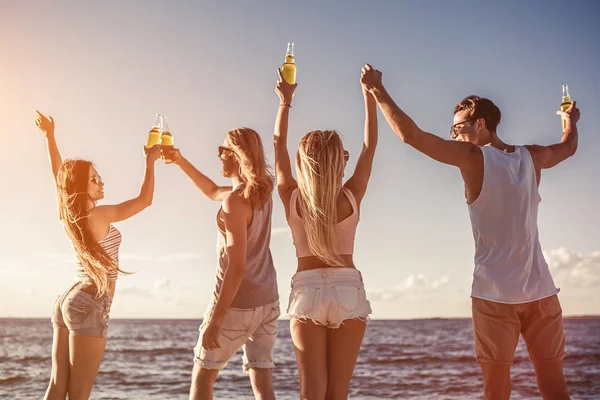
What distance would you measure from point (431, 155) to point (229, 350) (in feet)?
5.63

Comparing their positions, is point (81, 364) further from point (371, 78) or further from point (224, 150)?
point (371, 78)

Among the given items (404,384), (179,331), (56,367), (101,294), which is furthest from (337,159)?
(179,331)

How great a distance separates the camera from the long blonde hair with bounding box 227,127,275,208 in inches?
147

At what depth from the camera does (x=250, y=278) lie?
3.82 metres

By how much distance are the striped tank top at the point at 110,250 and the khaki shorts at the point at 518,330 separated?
2.56 m

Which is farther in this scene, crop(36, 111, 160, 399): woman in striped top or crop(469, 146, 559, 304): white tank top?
crop(36, 111, 160, 399): woman in striped top

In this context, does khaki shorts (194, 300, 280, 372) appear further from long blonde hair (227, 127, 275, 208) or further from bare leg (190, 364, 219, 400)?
long blonde hair (227, 127, 275, 208)

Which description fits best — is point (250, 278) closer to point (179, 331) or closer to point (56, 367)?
point (56, 367)

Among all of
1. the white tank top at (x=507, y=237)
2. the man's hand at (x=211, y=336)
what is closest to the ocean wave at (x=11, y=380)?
the man's hand at (x=211, y=336)

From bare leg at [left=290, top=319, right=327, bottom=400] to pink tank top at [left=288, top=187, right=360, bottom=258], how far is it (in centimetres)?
43

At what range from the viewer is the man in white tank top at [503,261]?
342cm

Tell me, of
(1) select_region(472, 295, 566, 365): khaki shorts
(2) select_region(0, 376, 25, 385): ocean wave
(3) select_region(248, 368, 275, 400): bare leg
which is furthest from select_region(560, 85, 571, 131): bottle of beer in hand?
(2) select_region(0, 376, 25, 385): ocean wave

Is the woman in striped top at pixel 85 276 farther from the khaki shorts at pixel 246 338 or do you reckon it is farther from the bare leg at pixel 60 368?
the khaki shorts at pixel 246 338

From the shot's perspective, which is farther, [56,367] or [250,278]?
[56,367]
